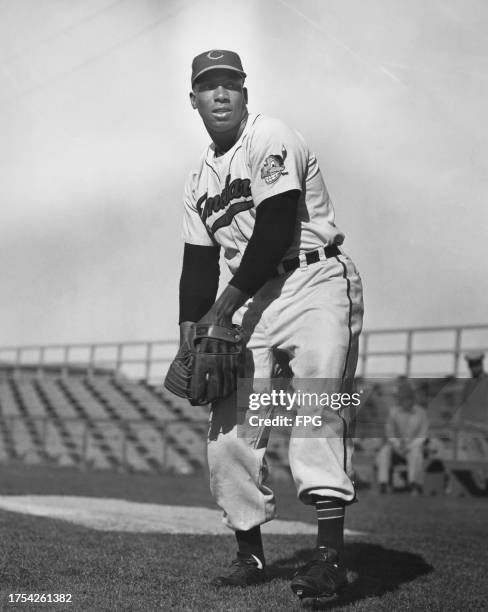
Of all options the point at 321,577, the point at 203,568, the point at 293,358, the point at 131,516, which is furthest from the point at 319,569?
the point at 131,516

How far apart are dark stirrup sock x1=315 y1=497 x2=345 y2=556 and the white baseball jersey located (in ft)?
3.03

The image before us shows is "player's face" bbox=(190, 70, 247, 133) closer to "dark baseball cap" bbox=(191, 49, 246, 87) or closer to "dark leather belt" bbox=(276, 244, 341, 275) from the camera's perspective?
"dark baseball cap" bbox=(191, 49, 246, 87)

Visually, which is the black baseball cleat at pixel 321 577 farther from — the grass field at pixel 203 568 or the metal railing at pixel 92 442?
the metal railing at pixel 92 442

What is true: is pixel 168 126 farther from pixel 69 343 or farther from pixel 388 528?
pixel 69 343

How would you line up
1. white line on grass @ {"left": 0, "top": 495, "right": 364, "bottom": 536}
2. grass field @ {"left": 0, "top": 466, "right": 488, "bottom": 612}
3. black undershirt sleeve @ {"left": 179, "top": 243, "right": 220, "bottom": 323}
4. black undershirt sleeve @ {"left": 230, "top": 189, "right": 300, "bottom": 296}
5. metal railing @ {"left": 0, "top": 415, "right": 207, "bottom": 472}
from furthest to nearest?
metal railing @ {"left": 0, "top": 415, "right": 207, "bottom": 472}, white line on grass @ {"left": 0, "top": 495, "right": 364, "bottom": 536}, black undershirt sleeve @ {"left": 179, "top": 243, "right": 220, "bottom": 323}, black undershirt sleeve @ {"left": 230, "top": 189, "right": 300, "bottom": 296}, grass field @ {"left": 0, "top": 466, "right": 488, "bottom": 612}

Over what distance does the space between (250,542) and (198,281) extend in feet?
3.47

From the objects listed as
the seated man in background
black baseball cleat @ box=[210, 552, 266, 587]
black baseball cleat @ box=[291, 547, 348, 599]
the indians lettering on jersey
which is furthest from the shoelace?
the seated man in background

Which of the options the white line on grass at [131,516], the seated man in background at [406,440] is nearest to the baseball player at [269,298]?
the white line on grass at [131,516]

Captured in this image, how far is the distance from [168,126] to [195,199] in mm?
3905

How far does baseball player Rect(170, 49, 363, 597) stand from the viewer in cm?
326

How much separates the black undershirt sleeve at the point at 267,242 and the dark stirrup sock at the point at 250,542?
908 millimetres

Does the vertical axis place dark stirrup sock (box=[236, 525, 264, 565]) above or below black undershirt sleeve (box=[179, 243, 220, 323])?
below

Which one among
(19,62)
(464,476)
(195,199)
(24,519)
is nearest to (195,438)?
(464,476)

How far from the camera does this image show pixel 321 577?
3.01m
